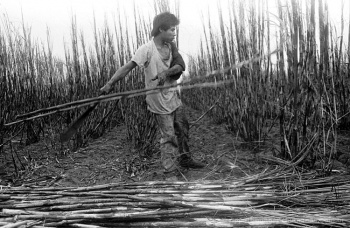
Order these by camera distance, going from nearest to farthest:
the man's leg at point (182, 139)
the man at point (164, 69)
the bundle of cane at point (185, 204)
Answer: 1. the bundle of cane at point (185, 204)
2. the man at point (164, 69)
3. the man's leg at point (182, 139)

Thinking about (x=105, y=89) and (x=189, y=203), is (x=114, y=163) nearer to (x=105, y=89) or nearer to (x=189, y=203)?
(x=105, y=89)

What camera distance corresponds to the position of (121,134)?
13.4 ft

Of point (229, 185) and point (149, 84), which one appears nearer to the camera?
point (229, 185)

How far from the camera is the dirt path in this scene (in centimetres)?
258

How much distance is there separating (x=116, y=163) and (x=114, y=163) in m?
0.02

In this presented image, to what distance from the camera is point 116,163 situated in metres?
3.09

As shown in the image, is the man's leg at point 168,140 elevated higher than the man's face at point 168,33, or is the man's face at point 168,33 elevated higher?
the man's face at point 168,33

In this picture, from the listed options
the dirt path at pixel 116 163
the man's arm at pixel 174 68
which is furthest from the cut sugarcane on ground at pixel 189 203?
the man's arm at pixel 174 68

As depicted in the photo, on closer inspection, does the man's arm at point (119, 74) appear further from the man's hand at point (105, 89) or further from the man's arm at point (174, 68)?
the man's arm at point (174, 68)

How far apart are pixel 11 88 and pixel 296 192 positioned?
3.07 meters

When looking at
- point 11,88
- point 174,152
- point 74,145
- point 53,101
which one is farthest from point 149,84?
point 53,101

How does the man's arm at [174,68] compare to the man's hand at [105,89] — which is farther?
the man's arm at [174,68]

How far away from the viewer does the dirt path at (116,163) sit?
258cm

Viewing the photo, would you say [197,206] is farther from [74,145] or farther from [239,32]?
[74,145]
